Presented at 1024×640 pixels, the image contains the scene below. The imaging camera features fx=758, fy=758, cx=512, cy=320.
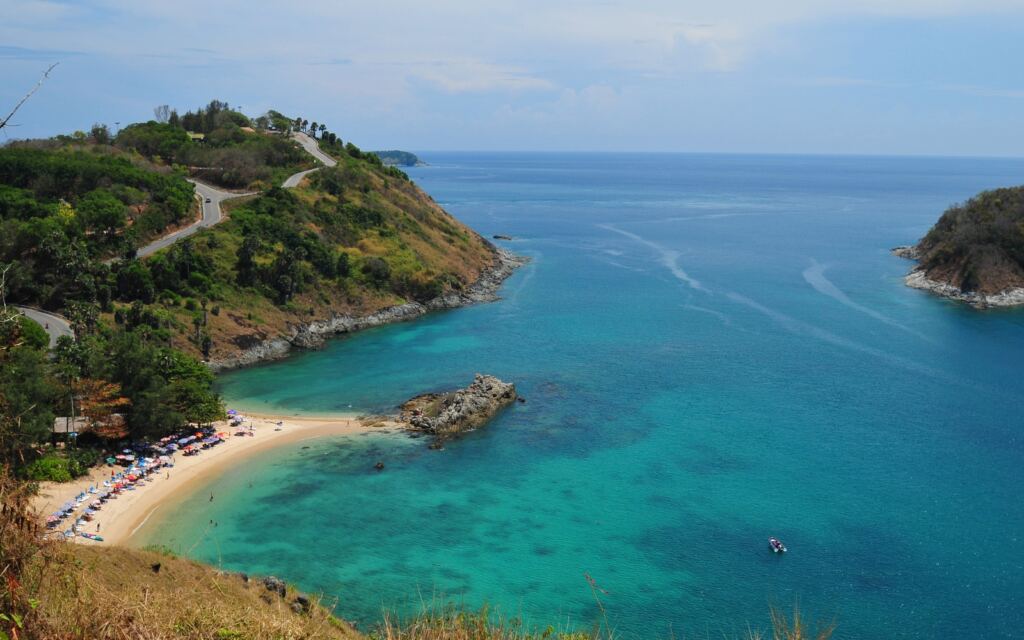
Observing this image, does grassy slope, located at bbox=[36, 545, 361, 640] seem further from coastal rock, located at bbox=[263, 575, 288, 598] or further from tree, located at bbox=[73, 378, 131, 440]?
tree, located at bbox=[73, 378, 131, 440]

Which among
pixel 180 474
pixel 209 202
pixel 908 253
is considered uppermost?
pixel 209 202

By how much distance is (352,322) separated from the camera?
82.8 metres

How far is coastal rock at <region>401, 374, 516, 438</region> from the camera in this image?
55375mm

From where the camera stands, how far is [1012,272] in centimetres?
9775

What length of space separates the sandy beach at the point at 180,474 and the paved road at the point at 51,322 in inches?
598

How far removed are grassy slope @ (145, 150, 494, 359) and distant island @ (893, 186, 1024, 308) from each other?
6230 centimetres

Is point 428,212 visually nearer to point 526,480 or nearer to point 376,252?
point 376,252

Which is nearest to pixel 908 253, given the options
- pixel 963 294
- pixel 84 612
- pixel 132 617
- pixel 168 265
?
pixel 963 294

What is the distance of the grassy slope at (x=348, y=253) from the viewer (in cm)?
7344

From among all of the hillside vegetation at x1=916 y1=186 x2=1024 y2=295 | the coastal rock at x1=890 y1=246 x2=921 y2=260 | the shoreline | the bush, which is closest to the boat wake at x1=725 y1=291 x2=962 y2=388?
the shoreline

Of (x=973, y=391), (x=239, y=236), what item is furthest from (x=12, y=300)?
(x=973, y=391)

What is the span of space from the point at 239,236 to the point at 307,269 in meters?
8.54

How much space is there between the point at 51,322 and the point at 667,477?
49724mm

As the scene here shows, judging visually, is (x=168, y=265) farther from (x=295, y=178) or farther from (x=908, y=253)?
(x=908, y=253)
